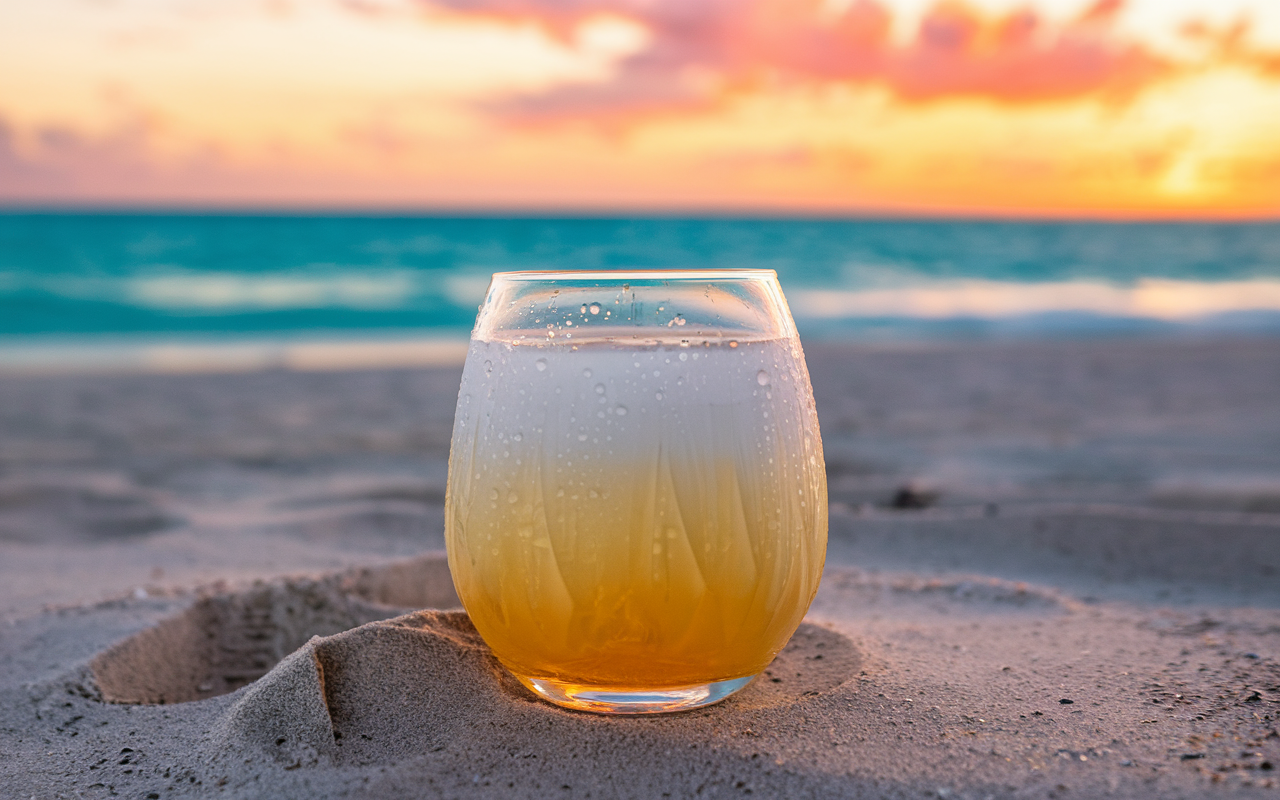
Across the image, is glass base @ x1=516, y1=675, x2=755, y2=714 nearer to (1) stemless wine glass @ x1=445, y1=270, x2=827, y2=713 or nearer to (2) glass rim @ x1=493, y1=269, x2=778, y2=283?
(1) stemless wine glass @ x1=445, y1=270, x2=827, y2=713

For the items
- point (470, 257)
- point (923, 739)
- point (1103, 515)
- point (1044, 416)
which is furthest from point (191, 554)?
point (470, 257)

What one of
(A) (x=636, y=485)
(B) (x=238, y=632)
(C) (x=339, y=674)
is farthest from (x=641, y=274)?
(B) (x=238, y=632)

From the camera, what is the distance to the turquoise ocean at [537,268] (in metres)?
12.1

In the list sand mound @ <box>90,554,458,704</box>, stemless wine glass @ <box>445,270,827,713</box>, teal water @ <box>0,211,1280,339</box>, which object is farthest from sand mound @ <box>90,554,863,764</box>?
teal water @ <box>0,211,1280,339</box>

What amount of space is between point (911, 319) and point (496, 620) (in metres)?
12.0

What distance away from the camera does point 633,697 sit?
4.47ft

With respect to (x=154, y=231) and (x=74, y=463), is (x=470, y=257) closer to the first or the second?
(x=154, y=231)

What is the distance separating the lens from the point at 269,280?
18.7 metres

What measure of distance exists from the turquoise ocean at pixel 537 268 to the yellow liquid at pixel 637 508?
3.54 ft

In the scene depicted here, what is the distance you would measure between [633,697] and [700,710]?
0.10 meters

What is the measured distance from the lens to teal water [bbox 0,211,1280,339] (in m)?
12.6

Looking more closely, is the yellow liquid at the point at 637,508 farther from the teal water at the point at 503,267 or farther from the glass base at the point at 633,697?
the teal water at the point at 503,267

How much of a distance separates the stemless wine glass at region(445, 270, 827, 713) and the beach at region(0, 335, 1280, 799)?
112 millimetres

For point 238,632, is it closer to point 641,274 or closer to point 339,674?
point 339,674
